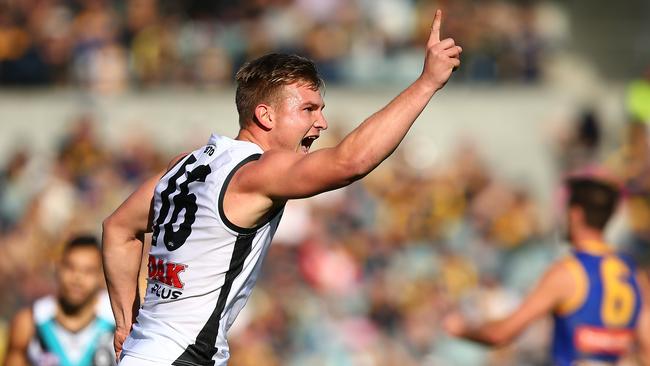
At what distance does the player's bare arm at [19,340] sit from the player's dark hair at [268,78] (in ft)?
9.25

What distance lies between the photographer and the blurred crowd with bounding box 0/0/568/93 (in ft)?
59.5

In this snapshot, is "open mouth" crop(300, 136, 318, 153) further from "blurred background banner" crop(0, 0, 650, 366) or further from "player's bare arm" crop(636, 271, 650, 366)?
"blurred background banner" crop(0, 0, 650, 366)

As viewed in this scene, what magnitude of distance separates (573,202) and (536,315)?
0.83 metres

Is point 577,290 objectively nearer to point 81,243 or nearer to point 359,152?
point 81,243

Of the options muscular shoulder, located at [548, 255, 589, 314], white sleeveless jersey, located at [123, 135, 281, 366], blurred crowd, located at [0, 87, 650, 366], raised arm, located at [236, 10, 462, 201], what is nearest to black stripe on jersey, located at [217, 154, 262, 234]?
white sleeveless jersey, located at [123, 135, 281, 366]

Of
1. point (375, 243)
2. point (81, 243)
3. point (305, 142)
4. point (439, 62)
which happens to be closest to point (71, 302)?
point (81, 243)

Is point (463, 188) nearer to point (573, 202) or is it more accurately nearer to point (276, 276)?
point (276, 276)

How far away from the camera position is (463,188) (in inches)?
631

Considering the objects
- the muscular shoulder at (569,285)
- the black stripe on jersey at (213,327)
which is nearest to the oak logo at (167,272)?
the black stripe on jersey at (213,327)

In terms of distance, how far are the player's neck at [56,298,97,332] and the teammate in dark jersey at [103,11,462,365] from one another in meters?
2.05

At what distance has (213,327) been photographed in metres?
5.20

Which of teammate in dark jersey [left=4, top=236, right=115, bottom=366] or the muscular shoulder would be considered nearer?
teammate in dark jersey [left=4, top=236, right=115, bottom=366]

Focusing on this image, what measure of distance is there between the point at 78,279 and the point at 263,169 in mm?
2917

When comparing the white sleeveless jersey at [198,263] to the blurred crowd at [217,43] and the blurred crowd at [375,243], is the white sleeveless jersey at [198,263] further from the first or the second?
the blurred crowd at [217,43]
